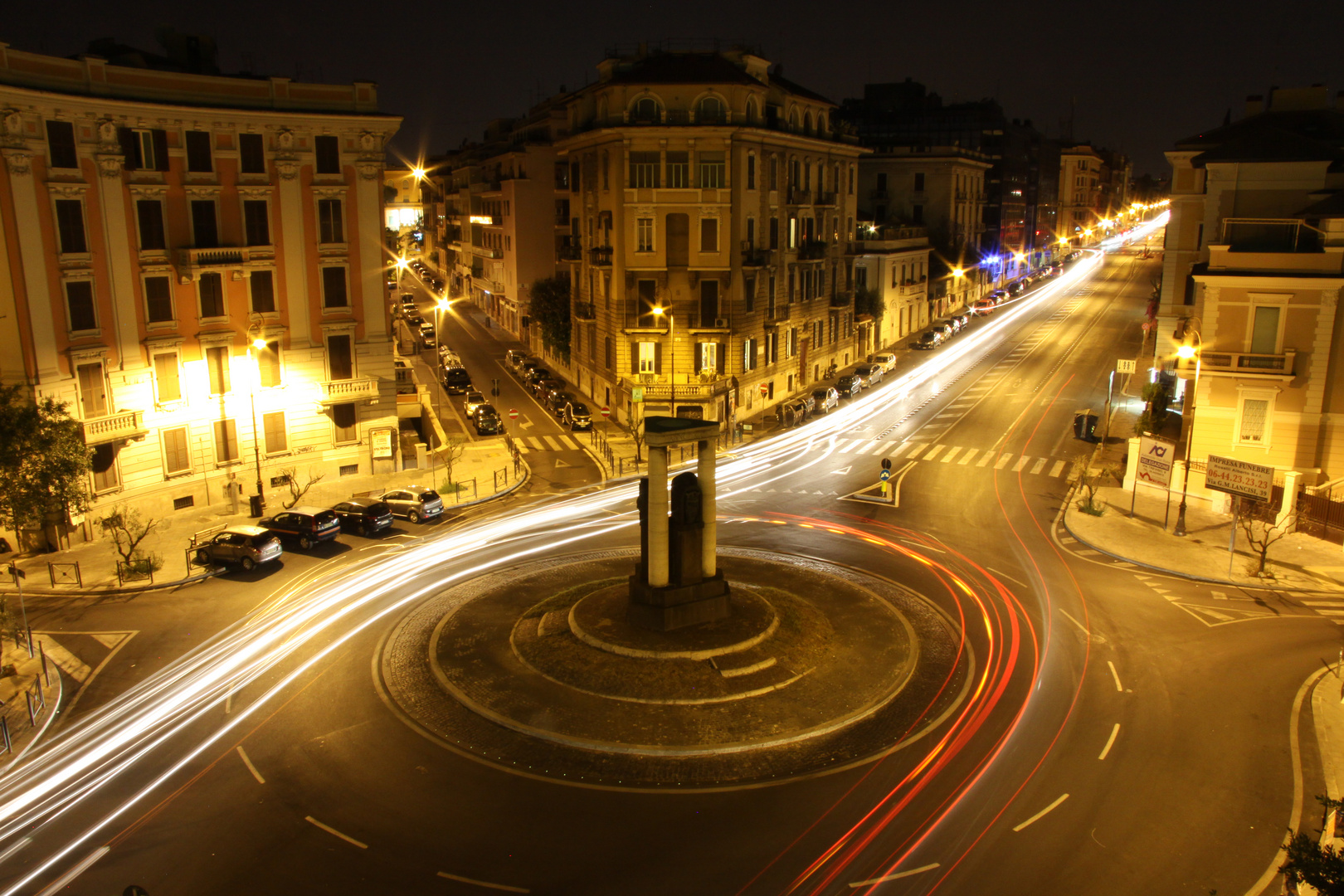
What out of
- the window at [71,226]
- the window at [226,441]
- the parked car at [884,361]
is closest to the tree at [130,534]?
the window at [226,441]

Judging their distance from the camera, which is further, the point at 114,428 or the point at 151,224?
the point at 151,224

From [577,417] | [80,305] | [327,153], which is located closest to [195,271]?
[80,305]

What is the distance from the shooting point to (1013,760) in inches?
782

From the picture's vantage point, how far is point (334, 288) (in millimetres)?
42469

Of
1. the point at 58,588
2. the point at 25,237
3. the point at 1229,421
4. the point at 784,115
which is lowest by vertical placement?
the point at 58,588

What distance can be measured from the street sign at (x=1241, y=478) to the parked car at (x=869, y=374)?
110ft

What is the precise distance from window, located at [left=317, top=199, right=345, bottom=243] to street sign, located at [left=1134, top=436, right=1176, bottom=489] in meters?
35.7

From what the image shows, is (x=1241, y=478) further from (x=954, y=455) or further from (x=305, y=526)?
(x=305, y=526)

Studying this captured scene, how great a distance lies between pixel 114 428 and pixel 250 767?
867 inches

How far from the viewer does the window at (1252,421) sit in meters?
37.5

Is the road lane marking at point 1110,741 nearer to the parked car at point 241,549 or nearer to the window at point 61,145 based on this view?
the parked car at point 241,549

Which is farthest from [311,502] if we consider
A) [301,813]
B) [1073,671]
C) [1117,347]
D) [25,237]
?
[1117,347]

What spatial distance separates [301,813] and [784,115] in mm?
49944

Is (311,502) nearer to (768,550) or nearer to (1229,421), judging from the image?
(768,550)
